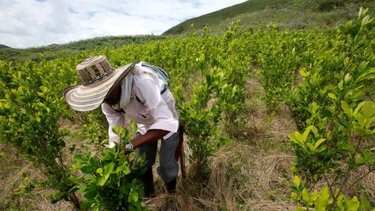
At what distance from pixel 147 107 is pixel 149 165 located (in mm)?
821

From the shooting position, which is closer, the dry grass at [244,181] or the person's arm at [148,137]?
the person's arm at [148,137]

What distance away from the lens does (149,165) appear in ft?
9.32

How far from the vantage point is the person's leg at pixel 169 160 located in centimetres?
261

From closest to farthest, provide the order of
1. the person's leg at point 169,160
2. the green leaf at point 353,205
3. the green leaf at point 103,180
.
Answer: the green leaf at point 353,205 → the green leaf at point 103,180 → the person's leg at point 169,160

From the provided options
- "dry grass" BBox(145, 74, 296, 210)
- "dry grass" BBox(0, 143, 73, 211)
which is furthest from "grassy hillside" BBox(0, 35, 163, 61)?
"dry grass" BBox(145, 74, 296, 210)

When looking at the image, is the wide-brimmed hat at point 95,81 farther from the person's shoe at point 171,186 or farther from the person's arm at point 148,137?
the person's shoe at point 171,186

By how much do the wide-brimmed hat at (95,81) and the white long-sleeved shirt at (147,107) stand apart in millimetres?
168

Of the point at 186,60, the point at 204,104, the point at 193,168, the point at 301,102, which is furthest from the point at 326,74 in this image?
the point at 186,60

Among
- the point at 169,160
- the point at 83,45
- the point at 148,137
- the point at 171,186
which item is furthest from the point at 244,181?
the point at 83,45

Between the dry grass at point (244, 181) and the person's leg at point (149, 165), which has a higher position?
the person's leg at point (149, 165)

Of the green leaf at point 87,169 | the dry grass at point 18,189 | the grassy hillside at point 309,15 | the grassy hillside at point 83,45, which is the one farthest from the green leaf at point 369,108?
the grassy hillside at point 83,45

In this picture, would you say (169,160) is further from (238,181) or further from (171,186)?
(238,181)

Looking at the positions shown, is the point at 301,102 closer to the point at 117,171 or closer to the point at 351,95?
the point at 351,95

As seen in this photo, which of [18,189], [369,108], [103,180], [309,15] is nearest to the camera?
[369,108]
